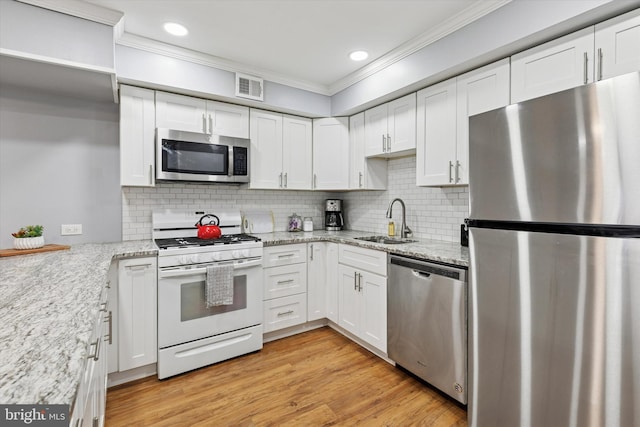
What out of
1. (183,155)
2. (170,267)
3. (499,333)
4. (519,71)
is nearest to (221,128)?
(183,155)

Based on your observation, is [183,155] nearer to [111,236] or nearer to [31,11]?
[111,236]

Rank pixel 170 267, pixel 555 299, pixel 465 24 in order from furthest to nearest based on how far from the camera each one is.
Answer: pixel 170 267, pixel 465 24, pixel 555 299

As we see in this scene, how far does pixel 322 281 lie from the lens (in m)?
3.24

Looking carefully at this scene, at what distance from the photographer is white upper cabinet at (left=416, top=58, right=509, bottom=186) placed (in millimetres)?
2098

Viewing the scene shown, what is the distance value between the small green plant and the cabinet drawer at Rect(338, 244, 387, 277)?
2399 mm

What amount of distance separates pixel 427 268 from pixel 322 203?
2068 mm

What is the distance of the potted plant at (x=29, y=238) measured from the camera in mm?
2215

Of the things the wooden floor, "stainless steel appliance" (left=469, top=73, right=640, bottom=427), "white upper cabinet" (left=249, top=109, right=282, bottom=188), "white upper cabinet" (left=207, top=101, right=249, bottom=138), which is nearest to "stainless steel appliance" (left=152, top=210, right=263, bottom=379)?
the wooden floor

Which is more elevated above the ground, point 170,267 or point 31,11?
point 31,11

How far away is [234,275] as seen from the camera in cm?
265

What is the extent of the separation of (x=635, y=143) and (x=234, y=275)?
2530 millimetres

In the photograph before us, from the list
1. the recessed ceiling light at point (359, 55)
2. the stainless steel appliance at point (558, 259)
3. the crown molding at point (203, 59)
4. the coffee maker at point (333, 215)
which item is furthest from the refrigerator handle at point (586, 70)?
the coffee maker at point (333, 215)

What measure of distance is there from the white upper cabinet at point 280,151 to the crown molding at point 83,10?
4.29ft

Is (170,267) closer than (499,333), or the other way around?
(499,333)
